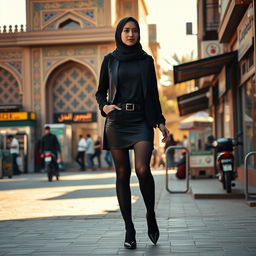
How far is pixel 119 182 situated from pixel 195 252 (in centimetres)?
99

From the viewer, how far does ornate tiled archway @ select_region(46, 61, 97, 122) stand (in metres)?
36.0

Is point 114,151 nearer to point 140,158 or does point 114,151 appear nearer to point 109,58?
point 140,158

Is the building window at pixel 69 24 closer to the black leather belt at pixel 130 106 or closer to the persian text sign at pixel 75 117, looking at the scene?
the persian text sign at pixel 75 117

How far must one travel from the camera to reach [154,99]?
582cm

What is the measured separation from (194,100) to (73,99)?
8892 millimetres

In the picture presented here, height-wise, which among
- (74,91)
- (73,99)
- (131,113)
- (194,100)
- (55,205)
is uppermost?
(74,91)

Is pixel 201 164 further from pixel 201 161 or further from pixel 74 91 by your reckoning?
pixel 74 91

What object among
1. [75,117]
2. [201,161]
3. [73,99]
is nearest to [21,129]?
[75,117]

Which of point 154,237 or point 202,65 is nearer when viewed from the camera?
point 154,237

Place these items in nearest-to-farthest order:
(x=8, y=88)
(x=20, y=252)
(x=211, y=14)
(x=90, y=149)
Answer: (x=20, y=252) → (x=211, y=14) → (x=90, y=149) → (x=8, y=88)

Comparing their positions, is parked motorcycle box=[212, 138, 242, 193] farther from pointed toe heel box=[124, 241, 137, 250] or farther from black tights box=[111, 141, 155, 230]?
pointed toe heel box=[124, 241, 137, 250]

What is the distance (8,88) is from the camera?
36969mm

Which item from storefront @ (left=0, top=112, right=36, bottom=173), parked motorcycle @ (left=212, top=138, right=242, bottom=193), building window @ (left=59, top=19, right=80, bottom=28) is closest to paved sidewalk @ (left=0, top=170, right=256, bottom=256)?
parked motorcycle @ (left=212, top=138, right=242, bottom=193)

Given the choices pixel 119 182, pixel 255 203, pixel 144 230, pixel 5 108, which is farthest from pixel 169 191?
pixel 5 108
